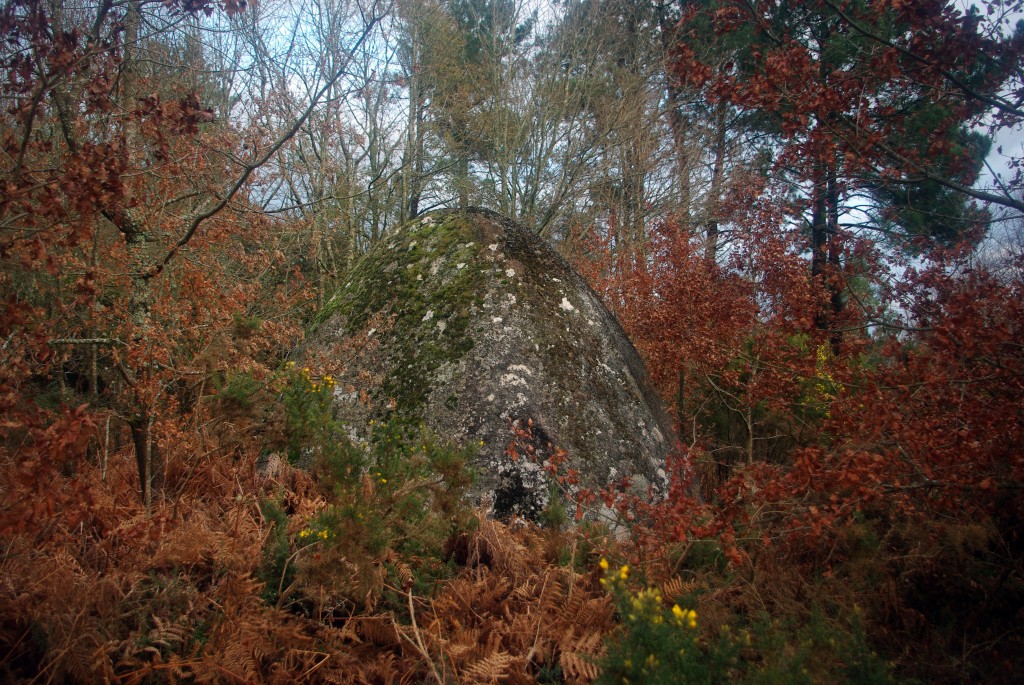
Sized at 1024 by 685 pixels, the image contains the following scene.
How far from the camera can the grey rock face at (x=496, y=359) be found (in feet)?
12.7

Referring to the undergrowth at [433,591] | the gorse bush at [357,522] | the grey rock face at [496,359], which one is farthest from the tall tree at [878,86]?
the gorse bush at [357,522]

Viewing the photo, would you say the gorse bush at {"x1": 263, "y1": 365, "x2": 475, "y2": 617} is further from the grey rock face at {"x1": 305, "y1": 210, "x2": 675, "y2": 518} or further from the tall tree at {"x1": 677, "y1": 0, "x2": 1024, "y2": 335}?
the tall tree at {"x1": 677, "y1": 0, "x2": 1024, "y2": 335}

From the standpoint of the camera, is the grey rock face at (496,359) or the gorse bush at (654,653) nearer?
the gorse bush at (654,653)

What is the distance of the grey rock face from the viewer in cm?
386

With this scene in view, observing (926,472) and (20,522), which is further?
(926,472)

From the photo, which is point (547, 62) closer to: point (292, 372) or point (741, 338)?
point (741, 338)

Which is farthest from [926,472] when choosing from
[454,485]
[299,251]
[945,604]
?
[299,251]

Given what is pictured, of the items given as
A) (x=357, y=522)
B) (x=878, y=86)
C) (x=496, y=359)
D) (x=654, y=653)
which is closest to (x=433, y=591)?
(x=357, y=522)

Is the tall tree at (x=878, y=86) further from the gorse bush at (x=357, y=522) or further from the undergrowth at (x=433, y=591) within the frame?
the gorse bush at (x=357, y=522)

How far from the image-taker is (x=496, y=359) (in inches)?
162

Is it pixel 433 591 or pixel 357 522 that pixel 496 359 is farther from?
pixel 357 522

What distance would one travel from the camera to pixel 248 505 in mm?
3123

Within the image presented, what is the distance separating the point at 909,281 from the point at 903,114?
38.1 inches

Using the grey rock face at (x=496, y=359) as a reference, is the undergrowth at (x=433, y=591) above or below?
below
